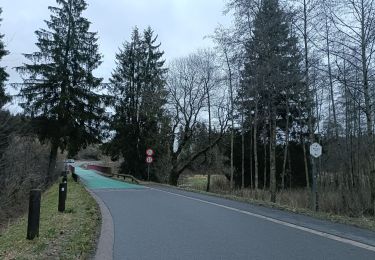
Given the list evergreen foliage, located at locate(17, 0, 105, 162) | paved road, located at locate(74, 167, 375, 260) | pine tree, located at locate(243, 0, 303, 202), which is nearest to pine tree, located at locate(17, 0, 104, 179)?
evergreen foliage, located at locate(17, 0, 105, 162)

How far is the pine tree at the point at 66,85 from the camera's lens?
37.1 m

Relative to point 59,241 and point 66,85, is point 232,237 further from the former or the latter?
point 66,85

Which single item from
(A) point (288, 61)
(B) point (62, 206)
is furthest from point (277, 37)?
(B) point (62, 206)

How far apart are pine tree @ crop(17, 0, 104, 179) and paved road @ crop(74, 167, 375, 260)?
2607 cm

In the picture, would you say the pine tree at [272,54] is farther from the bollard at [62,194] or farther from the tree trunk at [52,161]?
the tree trunk at [52,161]

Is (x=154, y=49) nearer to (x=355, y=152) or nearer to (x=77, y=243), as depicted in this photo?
(x=355, y=152)

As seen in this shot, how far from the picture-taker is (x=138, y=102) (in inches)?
2007

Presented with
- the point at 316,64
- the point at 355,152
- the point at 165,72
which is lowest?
the point at 355,152

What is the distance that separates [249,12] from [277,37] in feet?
6.56

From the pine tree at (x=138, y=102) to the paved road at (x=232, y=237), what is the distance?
104 ft

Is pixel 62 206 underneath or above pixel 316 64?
underneath

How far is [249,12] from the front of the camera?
22234 millimetres

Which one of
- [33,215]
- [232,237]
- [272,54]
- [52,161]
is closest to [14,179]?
[33,215]

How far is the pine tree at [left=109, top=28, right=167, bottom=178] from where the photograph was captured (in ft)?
148
